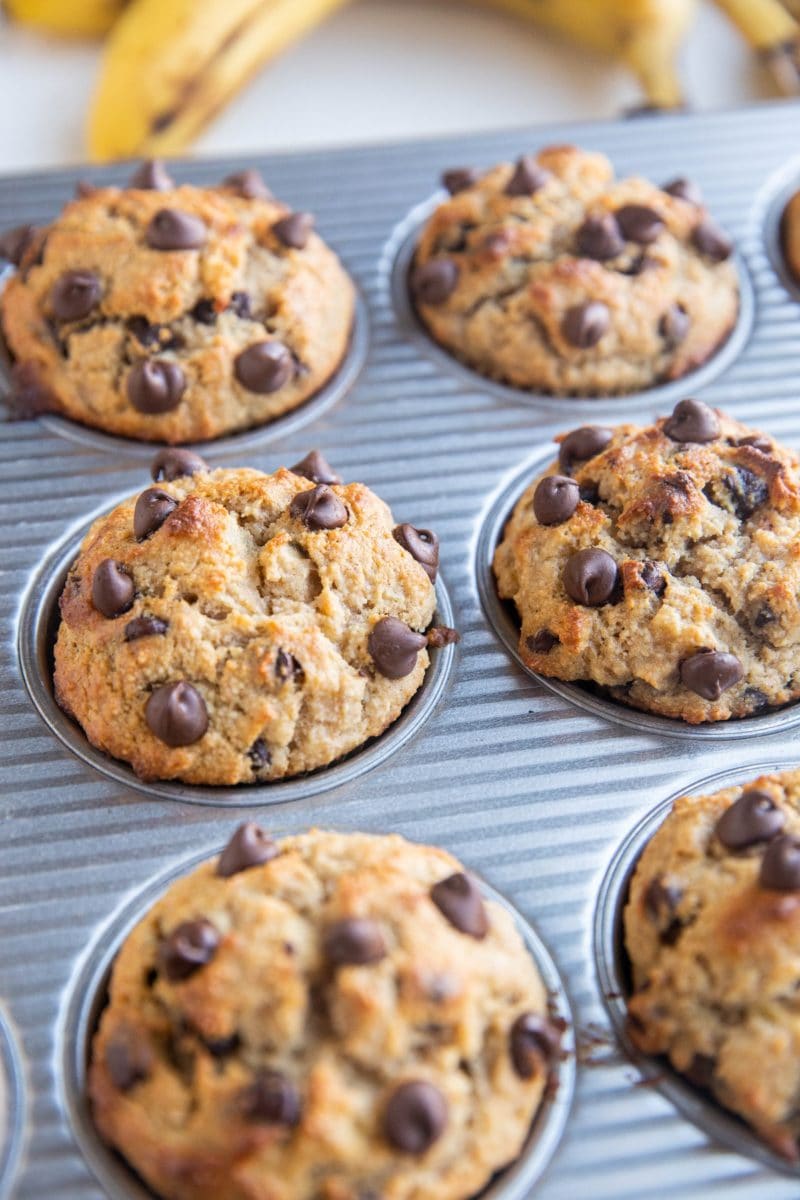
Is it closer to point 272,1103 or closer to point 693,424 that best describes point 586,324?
point 693,424

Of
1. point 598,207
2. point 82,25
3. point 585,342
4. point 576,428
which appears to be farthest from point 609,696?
point 82,25

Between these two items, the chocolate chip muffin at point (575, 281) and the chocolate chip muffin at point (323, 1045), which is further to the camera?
the chocolate chip muffin at point (575, 281)

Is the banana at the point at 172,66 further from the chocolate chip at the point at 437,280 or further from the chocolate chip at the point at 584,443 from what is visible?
the chocolate chip at the point at 584,443

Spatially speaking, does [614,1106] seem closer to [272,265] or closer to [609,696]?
[609,696]

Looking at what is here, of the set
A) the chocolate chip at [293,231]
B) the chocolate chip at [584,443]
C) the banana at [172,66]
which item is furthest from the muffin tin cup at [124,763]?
the banana at [172,66]

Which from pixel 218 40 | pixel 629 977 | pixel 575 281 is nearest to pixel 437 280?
pixel 575 281

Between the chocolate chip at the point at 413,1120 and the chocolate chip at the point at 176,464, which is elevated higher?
the chocolate chip at the point at 176,464

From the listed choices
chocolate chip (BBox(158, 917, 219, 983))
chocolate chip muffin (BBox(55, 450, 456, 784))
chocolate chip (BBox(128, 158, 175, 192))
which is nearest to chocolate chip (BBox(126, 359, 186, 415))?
chocolate chip muffin (BBox(55, 450, 456, 784))
